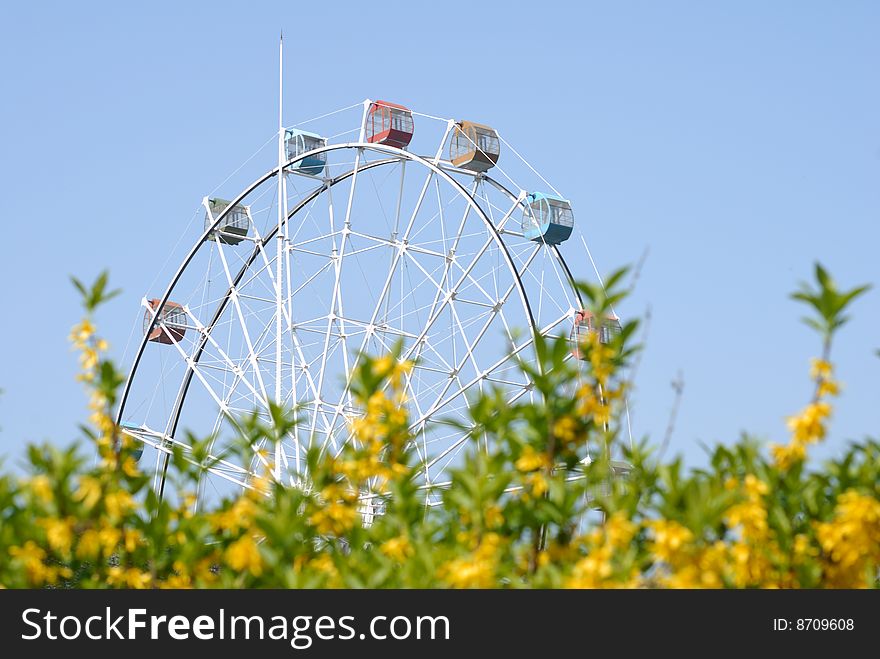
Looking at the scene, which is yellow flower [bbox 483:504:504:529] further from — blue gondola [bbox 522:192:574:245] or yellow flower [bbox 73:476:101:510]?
blue gondola [bbox 522:192:574:245]

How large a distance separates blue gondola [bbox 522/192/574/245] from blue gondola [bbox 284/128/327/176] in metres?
5.04

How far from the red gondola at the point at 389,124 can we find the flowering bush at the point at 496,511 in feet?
63.2

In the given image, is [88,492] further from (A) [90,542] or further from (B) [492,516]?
(B) [492,516]

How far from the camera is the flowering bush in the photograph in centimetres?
541

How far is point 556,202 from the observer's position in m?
24.7

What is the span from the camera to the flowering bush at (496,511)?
17.8 feet

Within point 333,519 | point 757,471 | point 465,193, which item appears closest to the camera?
point 757,471

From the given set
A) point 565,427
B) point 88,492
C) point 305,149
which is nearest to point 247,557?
point 88,492

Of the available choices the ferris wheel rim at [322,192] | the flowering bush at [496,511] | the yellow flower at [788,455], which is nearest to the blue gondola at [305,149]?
the ferris wheel rim at [322,192]

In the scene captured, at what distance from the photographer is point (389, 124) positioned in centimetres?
2553
